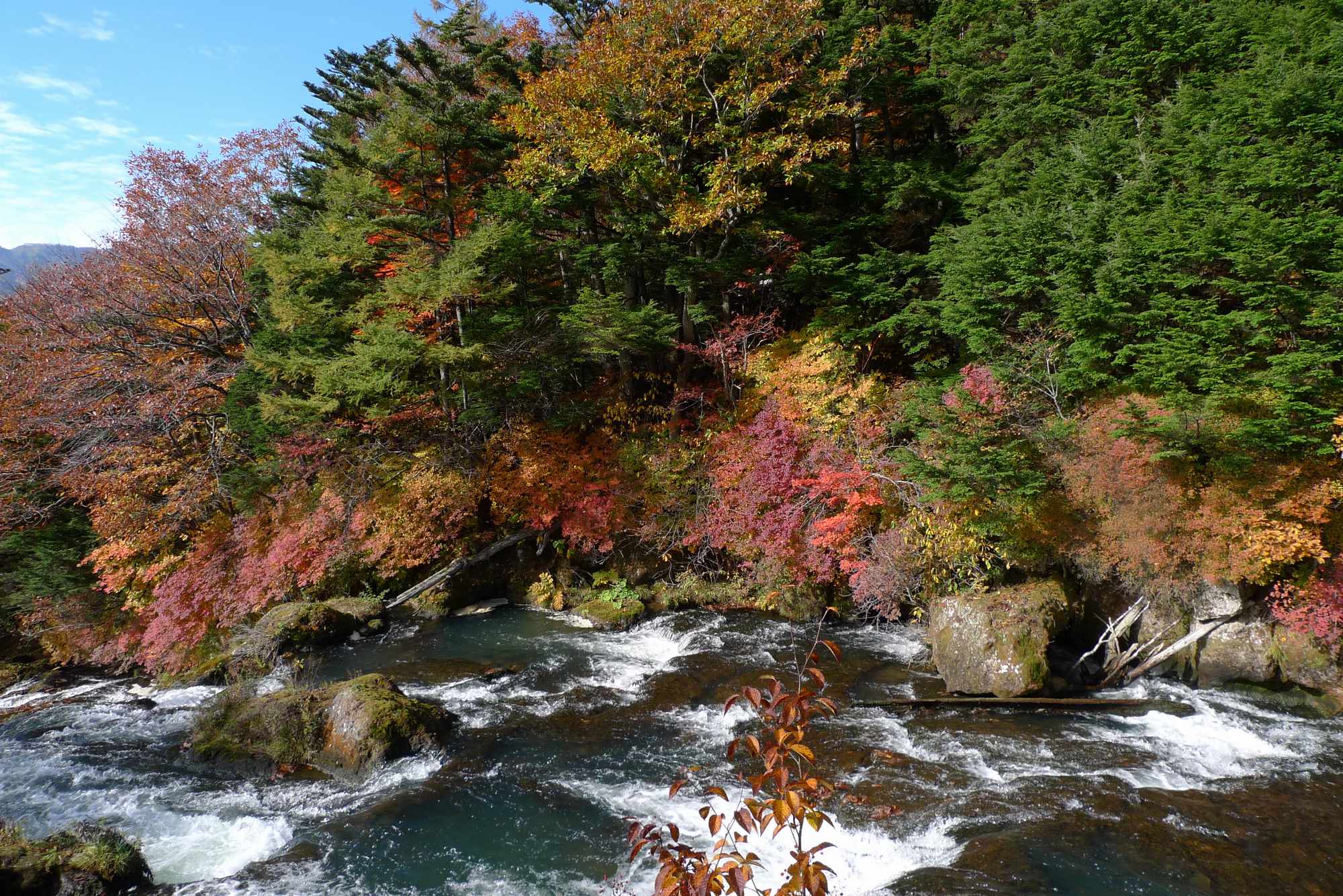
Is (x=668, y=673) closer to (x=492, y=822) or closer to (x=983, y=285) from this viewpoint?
(x=492, y=822)

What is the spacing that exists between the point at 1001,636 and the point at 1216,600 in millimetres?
3268

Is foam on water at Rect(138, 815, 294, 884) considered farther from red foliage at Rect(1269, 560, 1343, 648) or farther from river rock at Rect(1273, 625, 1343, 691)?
river rock at Rect(1273, 625, 1343, 691)

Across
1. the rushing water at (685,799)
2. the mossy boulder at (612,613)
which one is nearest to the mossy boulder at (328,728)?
the rushing water at (685,799)

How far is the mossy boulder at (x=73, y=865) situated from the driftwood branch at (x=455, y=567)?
28.9ft

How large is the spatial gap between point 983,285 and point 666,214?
23.8 feet

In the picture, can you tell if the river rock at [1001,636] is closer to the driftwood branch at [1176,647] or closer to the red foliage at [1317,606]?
the driftwood branch at [1176,647]

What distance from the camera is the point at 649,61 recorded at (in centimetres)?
1452

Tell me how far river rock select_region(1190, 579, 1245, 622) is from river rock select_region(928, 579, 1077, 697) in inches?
65.5

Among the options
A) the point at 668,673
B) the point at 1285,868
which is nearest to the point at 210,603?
the point at 668,673

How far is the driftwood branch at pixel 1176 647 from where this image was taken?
384 inches

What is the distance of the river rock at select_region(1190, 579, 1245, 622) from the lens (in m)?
9.59

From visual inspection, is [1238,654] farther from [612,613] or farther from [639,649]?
[612,613]

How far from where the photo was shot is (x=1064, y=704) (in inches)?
374

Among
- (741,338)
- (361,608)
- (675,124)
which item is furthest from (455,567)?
(675,124)
